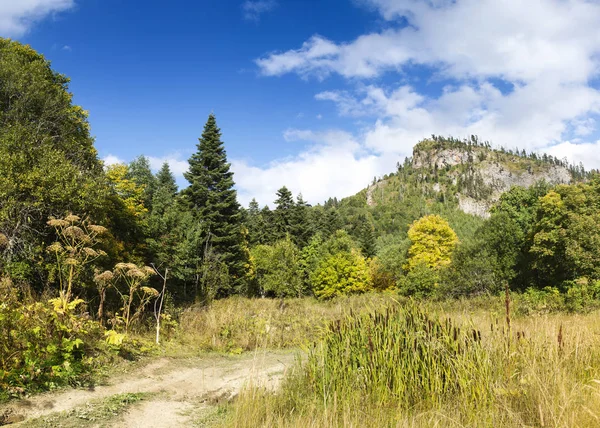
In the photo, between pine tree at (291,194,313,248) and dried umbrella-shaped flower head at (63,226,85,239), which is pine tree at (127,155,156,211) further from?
dried umbrella-shaped flower head at (63,226,85,239)

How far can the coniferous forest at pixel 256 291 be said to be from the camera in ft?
10.5

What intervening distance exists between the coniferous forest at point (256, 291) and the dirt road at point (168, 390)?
0.36 m

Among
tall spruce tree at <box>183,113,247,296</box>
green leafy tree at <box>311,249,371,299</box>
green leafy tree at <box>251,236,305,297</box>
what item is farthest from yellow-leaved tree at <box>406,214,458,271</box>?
tall spruce tree at <box>183,113,247,296</box>

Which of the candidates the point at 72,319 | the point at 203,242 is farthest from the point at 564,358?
the point at 203,242

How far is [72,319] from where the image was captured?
5777mm

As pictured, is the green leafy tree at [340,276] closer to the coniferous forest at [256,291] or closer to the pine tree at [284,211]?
the coniferous forest at [256,291]

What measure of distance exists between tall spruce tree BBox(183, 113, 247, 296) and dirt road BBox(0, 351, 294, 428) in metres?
20.9

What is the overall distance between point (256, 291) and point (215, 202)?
43.0 feet

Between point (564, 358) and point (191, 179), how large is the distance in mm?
29531

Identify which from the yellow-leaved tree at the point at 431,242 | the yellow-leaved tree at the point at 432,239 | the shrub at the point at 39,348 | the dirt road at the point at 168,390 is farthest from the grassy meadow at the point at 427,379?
the yellow-leaved tree at the point at 432,239

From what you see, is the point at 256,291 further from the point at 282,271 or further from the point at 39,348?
the point at 39,348

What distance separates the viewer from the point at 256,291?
123ft

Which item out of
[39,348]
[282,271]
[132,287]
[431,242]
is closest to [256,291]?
[282,271]

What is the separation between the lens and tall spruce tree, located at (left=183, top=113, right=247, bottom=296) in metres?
27.7
